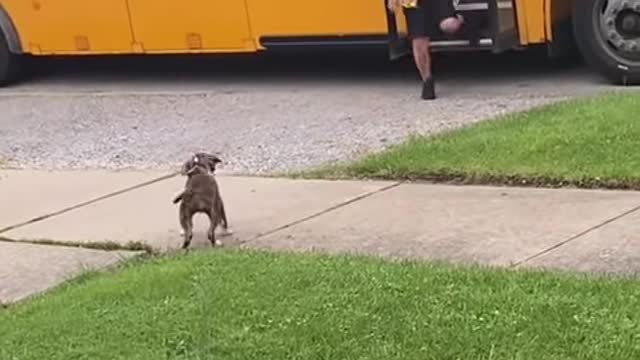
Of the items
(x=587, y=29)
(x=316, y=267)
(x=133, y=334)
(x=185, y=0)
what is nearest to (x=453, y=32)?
(x=587, y=29)

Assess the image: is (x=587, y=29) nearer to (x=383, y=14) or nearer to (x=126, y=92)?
(x=383, y=14)

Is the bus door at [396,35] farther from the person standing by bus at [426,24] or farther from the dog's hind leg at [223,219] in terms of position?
the dog's hind leg at [223,219]

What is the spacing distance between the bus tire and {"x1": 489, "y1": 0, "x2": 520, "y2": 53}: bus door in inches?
216

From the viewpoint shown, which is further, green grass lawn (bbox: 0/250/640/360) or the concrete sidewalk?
the concrete sidewalk

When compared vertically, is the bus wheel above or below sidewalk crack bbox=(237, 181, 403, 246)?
below

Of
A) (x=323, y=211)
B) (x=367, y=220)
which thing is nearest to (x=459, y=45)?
(x=323, y=211)

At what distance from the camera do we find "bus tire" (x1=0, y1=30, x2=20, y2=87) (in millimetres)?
14875

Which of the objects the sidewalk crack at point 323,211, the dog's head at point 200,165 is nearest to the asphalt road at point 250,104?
the sidewalk crack at point 323,211

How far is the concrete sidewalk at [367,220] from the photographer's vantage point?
6945mm

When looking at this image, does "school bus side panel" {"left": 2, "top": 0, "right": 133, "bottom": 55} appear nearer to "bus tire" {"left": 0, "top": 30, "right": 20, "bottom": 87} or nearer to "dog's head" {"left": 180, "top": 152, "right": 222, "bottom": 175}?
"bus tire" {"left": 0, "top": 30, "right": 20, "bottom": 87}

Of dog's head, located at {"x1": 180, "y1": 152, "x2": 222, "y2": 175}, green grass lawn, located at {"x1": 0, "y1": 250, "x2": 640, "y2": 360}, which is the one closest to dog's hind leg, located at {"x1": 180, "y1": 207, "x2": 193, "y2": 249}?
dog's head, located at {"x1": 180, "y1": 152, "x2": 222, "y2": 175}

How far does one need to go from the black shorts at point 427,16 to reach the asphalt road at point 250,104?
0.62 meters

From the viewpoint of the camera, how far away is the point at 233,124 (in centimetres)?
1177

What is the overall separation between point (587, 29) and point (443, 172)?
384cm
